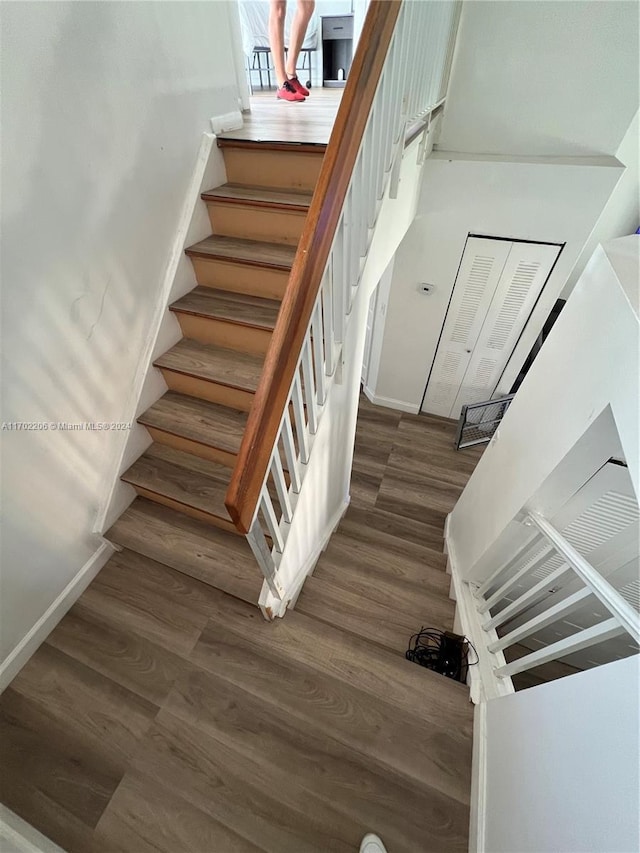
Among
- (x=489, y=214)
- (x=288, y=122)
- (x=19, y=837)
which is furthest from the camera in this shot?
(x=489, y=214)

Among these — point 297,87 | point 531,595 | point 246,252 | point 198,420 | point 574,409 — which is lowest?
point 531,595

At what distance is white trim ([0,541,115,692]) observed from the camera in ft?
5.23

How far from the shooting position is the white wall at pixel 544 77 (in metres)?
1.82

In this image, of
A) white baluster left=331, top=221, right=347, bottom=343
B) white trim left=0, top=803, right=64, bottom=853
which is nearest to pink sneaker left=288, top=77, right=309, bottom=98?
white baluster left=331, top=221, right=347, bottom=343

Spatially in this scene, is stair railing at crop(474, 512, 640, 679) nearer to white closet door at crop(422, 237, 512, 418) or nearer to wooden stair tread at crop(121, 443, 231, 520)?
wooden stair tread at crop(121, 443, 231, 520)

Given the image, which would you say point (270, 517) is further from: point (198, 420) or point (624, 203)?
point (624, 203)

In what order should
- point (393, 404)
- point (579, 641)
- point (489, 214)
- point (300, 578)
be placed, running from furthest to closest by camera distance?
point (393, 404) → point (489, 214) → point (300, 578) → point (579, 641)

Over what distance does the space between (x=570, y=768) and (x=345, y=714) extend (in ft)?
2.86

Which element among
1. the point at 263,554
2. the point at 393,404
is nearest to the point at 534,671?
the point at 263,554

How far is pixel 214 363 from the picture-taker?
6.14 ft

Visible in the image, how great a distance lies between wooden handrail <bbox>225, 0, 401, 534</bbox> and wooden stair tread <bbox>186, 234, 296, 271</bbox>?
0.82 meters

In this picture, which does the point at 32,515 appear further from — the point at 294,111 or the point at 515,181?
the point at 515,181

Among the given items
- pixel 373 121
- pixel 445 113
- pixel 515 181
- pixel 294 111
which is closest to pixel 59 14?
pixel 373 121

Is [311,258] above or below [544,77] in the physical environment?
below
